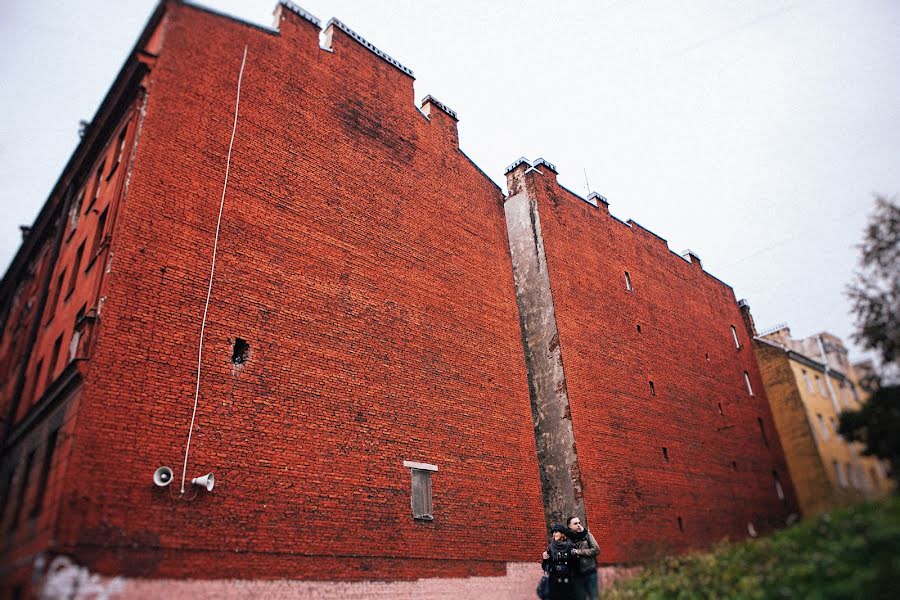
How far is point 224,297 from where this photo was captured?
1170 centimetres

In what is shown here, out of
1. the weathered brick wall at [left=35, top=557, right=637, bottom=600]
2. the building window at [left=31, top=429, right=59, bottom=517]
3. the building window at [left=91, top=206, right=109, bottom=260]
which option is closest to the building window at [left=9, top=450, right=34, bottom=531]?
the building window at [left=31, top=429, right=59, bottom=517]

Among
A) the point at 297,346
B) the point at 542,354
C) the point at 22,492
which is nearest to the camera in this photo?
the point at 22,492

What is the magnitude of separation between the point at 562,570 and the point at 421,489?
385cm

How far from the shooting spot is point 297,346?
1244 cm

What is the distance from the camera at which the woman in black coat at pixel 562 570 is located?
10656mm

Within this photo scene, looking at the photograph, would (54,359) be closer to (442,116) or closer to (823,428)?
(442,116)

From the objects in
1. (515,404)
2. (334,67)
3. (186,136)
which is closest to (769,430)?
(515,404)

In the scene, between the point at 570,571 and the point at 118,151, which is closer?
the point at 570,571

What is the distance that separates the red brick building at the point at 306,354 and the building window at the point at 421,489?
0.18 feet

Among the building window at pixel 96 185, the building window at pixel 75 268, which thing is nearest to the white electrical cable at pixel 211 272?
the building window at pixel 96 185

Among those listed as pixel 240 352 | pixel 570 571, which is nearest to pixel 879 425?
pixel 570 571

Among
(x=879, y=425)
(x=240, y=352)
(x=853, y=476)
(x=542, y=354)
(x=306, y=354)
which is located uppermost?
A: (x=542, y=354)

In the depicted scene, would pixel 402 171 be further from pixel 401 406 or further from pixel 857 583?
pixel 857 583

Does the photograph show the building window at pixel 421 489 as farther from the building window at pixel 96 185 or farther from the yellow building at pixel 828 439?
the building window at pixel 96 185
